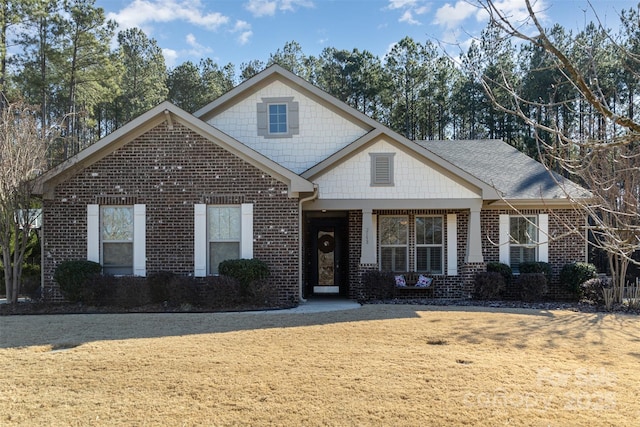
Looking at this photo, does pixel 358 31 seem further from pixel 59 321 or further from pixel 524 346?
pixel 59 321

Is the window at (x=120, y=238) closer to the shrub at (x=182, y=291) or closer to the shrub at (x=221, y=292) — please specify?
the shrub at (x=182, y=291)

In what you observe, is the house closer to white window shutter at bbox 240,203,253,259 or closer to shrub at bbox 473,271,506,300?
white window shutter at bbox 240,203,253,259

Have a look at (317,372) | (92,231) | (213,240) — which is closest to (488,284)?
(213,240)

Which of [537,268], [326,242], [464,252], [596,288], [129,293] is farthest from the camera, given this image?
[326,242]

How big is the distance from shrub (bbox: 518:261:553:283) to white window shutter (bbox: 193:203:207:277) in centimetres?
853

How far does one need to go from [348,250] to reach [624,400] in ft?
30.6

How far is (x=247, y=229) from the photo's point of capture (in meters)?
12.2

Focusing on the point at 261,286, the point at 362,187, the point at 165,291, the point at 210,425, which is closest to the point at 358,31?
the point at 362,187

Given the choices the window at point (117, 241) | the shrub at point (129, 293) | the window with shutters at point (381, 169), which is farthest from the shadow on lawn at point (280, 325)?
the window with shutters at point (381, 169)

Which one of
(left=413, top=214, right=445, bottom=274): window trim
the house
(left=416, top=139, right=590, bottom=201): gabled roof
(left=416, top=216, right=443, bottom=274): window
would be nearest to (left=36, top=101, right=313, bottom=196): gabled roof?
the house

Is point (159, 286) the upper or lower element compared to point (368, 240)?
lower

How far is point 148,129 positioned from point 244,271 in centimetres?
413

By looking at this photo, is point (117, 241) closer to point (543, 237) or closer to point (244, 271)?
point (244, 271)

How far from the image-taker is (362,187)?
1348cm
